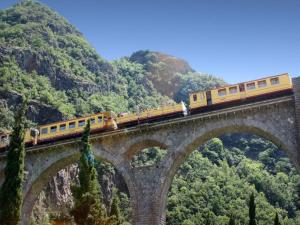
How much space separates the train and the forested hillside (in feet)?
55.5

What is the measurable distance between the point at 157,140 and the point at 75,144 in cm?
802

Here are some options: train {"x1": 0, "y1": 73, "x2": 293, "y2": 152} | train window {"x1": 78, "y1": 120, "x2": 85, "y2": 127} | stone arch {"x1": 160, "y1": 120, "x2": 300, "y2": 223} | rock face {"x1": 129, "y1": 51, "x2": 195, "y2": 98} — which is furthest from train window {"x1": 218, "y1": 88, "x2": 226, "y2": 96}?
rock face {"x1": 129, "y1": 51, "x2": 195, "y2": 98}

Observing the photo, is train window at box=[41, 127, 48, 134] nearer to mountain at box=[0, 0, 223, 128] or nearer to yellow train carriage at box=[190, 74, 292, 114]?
yellow train carriage at box=[190, 74, 292, 114]

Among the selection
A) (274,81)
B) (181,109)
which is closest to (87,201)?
(181,109)

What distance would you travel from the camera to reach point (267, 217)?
3241 inches

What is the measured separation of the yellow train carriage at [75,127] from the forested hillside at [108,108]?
1679cm

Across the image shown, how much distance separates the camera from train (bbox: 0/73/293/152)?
31734mm

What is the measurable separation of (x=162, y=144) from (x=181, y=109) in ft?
10.8

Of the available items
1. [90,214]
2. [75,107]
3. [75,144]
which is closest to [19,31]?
[75,107]

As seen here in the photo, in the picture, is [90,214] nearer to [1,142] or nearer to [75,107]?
[1,142]

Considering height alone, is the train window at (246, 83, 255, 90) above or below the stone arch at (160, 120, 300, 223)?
above

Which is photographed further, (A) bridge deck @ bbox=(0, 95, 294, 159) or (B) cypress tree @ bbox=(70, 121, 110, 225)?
(A) bridge deck @ bbox=(0, 95, 294, 159)

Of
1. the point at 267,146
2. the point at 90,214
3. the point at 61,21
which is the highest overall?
the point at 61,21

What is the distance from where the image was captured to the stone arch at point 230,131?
30159 mm
